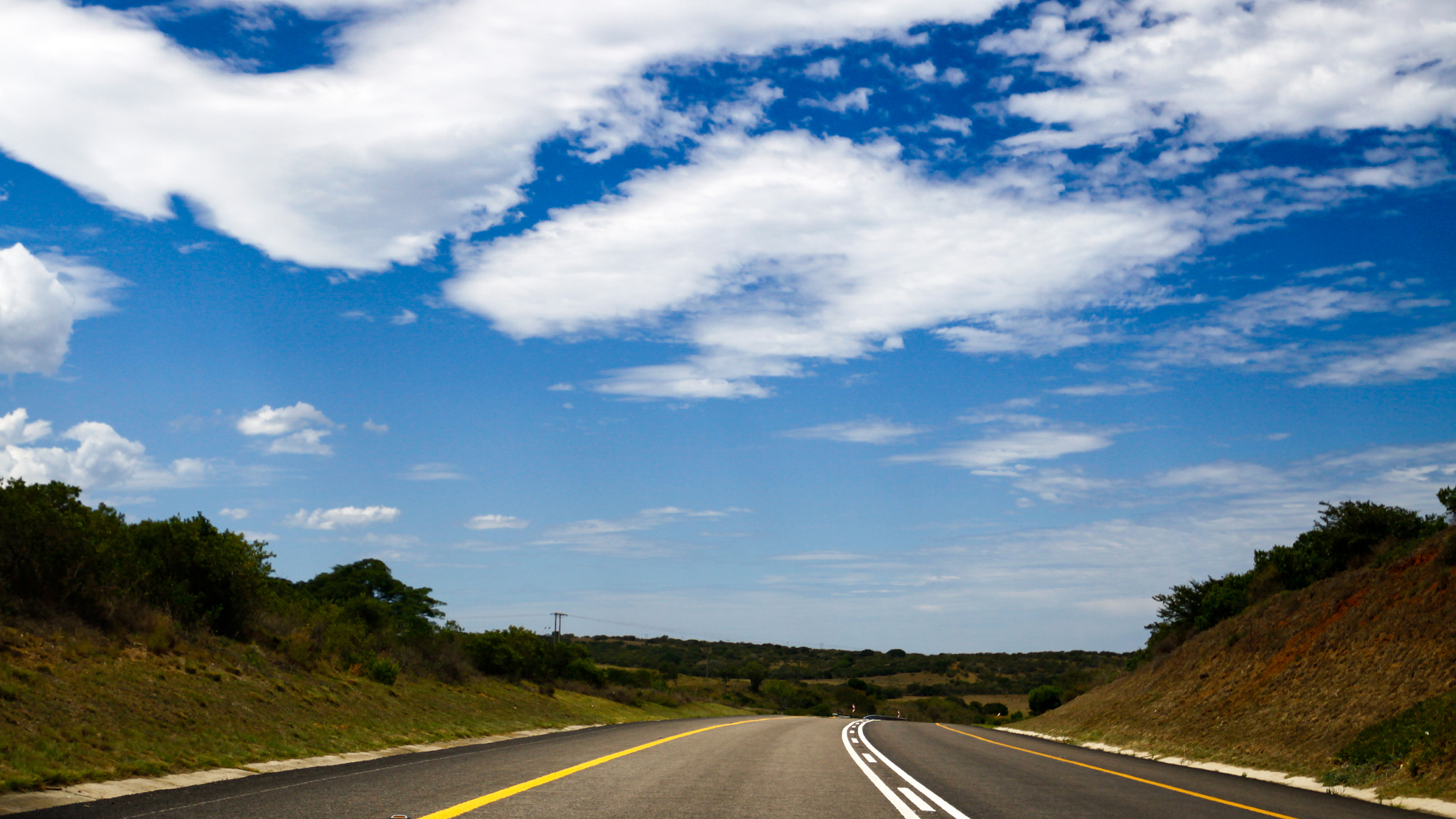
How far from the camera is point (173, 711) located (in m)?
16.8

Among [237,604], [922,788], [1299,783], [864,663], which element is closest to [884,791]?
[922,788]

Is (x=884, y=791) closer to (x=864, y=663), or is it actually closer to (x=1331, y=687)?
(x=1331, y=687)

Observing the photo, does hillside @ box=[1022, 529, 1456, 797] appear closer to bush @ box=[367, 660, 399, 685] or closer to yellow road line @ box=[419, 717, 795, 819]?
yellow road line @ box=[419, 717, 795, 819]

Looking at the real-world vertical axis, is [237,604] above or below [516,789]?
above

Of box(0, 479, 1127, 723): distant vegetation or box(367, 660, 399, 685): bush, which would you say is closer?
box(0, 479, 1127, 723): distant vegetation

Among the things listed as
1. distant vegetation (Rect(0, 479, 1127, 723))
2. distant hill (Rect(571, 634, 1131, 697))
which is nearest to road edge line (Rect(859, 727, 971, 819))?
distant vegetation (Rect(0, 479, 1127, 723))

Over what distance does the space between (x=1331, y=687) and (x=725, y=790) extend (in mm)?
17113

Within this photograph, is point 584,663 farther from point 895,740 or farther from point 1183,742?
point 1183,742

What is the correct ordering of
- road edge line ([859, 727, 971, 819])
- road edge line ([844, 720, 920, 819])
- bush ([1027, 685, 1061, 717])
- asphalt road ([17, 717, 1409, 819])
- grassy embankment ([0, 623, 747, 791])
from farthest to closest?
bush ([1027, 685, 1061, 717]) < grassy embankment ([0, 623, 747, 791]) < road edge line ([859, 727, 971, 819]) < road edge line ([844, 720, 920, 819]) < asphalt road ([17, 717, 1409, 819])

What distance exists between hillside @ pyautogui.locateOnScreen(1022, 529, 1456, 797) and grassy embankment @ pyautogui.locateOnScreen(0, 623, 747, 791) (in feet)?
60.9

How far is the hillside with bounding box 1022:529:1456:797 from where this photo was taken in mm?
15781

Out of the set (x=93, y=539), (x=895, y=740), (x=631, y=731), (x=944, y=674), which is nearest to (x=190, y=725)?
(x=93, y=539)

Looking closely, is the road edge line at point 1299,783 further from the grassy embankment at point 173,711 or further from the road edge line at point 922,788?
the grassy embankment at point 173,711

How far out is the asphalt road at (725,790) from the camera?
30.7 feet
